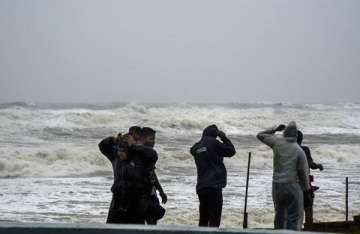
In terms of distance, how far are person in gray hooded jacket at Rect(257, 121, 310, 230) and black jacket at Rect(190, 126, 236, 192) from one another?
2.08 ft

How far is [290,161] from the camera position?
632 centimetres

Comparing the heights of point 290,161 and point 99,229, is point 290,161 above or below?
above

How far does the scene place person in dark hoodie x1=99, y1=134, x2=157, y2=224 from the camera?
5062 mm

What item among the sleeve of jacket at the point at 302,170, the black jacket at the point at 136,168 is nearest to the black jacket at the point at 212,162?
the sleeve of jacket at the point at 302,170

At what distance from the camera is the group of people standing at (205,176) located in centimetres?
510

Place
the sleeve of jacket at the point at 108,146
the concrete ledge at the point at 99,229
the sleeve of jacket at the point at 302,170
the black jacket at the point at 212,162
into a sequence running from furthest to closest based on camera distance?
1. the black jacket at the point at 212,162
2. the sleeve of jacket at the point at 302,170
3. the sleeve of jacket at the point at 108,146
4. the concrete ledge at the point at 99,229

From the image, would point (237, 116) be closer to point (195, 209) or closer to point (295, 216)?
point (195, 209)

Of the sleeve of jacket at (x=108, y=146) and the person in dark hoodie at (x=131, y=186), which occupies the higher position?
the sleeve of jacket at (x=108, y=146)

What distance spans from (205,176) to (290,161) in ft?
3.53

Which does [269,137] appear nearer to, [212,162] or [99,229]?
[212,162]

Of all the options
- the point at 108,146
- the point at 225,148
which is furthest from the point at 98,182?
the point at 108,146

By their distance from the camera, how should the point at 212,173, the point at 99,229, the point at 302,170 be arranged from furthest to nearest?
the point at 212,173
the point at 302,170
the point at 99,229

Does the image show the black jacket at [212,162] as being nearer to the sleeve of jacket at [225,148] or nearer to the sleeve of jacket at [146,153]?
the sleeve of jacket at [225,148]

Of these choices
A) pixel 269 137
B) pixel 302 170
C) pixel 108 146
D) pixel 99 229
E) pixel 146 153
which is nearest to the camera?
pixel 99 229
